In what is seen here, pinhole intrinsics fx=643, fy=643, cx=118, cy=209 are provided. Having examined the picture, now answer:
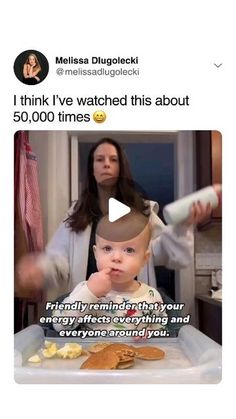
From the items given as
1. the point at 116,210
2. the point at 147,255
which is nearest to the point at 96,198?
the point at 116,210

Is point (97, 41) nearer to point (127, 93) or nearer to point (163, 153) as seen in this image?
point (127, 93)

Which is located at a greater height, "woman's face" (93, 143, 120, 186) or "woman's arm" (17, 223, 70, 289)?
"woman's face" (93, 143, 120, 186)

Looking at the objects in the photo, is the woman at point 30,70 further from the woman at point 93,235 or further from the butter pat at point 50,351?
the butter pat at point 50,351

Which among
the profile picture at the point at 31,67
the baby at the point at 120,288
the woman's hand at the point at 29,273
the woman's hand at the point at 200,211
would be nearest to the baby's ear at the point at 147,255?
the baby at the point at 120,288

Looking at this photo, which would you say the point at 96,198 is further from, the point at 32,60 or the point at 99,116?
the point at 32,60

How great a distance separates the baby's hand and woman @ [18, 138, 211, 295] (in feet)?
0.04

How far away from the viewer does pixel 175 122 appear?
1.24 metres

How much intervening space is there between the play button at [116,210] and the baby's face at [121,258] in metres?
0.05

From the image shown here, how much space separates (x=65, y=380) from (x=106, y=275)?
0.71 feet

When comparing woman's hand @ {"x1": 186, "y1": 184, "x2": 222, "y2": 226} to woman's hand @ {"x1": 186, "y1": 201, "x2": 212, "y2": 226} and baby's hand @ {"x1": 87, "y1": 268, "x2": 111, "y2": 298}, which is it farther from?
baby's hand @ {"x1": 87, "y1": 268, "x2": 111, "y2": 298}

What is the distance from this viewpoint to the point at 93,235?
1.29 meters

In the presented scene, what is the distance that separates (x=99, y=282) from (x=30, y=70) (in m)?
0.43

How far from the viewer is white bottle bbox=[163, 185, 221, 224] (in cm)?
126

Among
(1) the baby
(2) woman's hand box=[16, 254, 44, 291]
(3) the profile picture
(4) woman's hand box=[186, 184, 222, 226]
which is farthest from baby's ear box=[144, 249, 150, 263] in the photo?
(3) the profile picture
